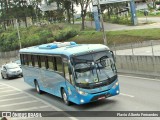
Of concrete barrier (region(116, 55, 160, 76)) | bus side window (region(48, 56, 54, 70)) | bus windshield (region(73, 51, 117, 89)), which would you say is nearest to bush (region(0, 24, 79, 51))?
concrete barrier (region(116, 55, 160, 76))

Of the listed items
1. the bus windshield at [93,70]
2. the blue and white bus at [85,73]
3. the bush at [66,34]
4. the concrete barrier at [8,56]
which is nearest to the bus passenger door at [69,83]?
the blue and white bus at [85,73]

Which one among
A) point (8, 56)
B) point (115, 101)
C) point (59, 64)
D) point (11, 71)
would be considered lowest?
point (8, 56)

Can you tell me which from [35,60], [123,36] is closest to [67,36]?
[123,36]

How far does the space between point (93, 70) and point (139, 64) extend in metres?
9.16

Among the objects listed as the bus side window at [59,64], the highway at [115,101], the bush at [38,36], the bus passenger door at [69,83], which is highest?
the bus side window at [59,64]

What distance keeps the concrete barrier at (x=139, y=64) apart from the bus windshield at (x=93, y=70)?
6.58 m

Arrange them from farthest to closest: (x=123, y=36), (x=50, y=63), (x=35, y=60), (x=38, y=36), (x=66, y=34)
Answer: (x=38, y=36)
(x=66, y=34)
(x=123, y=36)
(x=35, y=60)
(x=50, y=63)

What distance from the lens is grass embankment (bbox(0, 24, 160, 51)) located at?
2099 inches

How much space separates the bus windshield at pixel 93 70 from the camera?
48.5 ft

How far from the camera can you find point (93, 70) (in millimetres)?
14953

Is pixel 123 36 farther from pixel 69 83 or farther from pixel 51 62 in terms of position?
pixel 69 83

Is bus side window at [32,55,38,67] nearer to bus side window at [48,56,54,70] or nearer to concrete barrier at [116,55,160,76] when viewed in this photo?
bus side window at [48,56,54,70]

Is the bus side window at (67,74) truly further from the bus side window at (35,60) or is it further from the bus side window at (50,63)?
the bus side window at (35,60)

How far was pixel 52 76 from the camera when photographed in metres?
18.0
